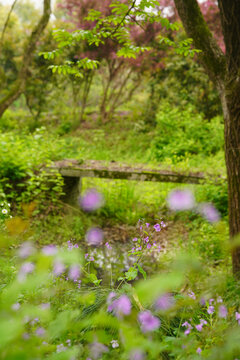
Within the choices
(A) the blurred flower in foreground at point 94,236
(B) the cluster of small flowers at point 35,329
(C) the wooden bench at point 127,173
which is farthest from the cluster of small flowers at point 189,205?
(B) the cluster of small flowers at point 35,329

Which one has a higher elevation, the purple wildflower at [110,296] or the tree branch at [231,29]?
the tree branch at [231,29]

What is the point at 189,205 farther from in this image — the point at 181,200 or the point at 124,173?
the point at 124,173

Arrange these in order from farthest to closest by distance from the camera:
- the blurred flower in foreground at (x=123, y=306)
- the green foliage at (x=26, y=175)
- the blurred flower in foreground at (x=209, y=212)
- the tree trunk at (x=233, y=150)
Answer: the blurred flower in foreground at (x=209, y=212)
the green foliage at (x=26, y=175)
the tree trunk at (x=233, y=150)
the blurred flower in foreground at (x=123, y=306)

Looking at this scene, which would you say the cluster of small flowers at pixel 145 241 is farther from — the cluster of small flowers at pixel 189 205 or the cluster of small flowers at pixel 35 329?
the cluster of small flowers at pixel 189 205

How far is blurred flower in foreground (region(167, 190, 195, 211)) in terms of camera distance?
4996mm

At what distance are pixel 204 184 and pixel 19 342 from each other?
4.36 metres

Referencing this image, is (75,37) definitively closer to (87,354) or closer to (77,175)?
(87,354)

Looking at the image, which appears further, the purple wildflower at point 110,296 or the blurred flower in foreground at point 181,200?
the blurred flower in foreground at point 181,200

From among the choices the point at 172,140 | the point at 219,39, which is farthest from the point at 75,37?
the point at 219,39

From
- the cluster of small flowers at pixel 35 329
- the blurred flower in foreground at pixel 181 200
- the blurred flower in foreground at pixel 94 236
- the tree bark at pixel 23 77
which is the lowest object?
the blurred flower in foreground at pixel 94 236

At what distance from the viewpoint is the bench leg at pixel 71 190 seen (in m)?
5.07

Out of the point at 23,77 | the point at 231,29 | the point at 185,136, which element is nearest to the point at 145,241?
A: the point at 231,29

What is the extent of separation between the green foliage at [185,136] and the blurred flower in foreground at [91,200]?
8.39 ft

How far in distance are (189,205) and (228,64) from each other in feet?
8.88
